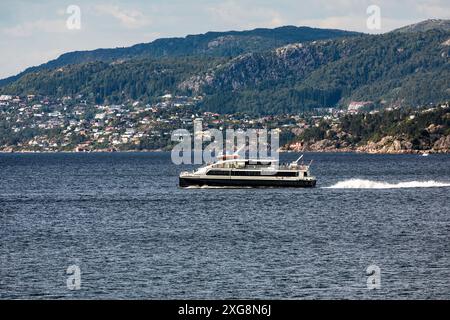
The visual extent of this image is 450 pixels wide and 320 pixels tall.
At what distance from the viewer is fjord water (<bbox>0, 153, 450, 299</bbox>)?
144ft

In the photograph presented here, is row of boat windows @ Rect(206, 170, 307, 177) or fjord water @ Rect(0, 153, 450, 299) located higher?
row of boat windows @ Rect(206, 170, 307, 177)

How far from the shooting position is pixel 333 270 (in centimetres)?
4797

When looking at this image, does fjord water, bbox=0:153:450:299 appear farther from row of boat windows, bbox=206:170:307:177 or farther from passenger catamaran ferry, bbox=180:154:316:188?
row of boat windows, bbox=206:170:307:177

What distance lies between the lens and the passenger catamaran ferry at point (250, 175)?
10944cm

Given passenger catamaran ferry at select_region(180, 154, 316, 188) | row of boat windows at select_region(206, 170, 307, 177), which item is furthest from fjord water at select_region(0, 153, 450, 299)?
row of boat windows at select_region(206, 170, 307, 177)

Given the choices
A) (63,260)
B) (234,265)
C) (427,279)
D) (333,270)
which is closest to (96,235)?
(63,260)

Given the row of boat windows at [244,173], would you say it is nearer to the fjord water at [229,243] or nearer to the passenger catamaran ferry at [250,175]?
the passenger catamaran ferry at [250,175]

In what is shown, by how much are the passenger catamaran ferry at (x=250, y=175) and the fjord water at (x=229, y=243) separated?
2.32 metres

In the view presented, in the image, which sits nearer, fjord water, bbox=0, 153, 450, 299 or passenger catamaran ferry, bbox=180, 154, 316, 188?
fjord water, bbox=0, 153, 450, 299

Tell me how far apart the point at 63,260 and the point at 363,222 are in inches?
1113

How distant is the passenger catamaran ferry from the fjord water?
7.62ft

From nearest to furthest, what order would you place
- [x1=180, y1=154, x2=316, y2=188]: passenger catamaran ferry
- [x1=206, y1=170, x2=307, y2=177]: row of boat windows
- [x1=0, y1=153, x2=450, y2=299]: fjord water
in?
[x1=0, y1=153, x2=450, y2=299]: fjord water → [x1=180, y1=154, x2=316, y2=188]: passenger catamaran ferry → [x1=206, y1=170, x2=307, y2=177]: row of boat windows

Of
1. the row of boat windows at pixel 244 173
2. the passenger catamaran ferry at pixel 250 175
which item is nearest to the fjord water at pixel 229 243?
the passenger catamaran ferry at pixel 250 175
